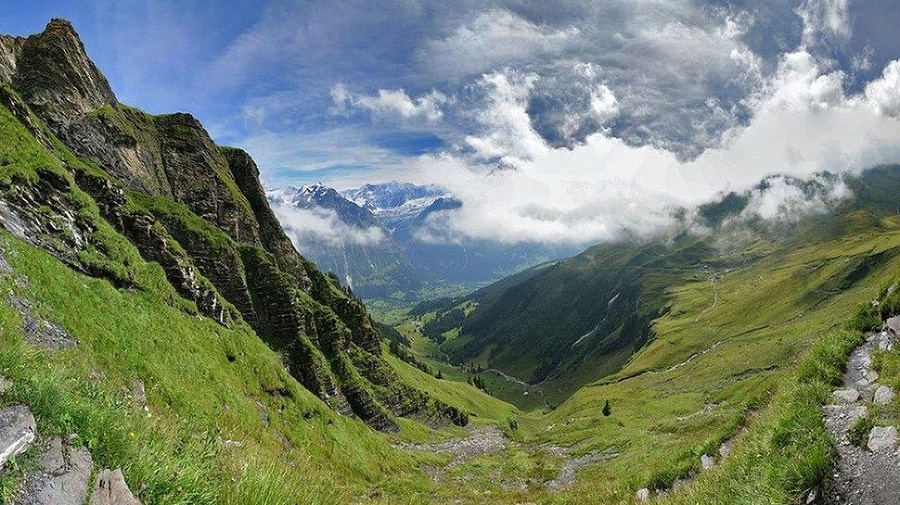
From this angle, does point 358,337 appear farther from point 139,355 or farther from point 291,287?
point 139,355

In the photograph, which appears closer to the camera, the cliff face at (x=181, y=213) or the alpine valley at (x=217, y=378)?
the alpine valley at (x=217, y=378)

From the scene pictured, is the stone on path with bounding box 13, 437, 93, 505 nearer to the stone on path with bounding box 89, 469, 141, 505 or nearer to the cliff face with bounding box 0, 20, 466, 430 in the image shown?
the stone on path with bounding box 89, 469, 141, 505

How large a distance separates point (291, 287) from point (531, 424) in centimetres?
13419

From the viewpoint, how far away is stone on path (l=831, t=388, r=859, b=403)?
35.0 ft

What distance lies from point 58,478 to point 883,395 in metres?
14.7

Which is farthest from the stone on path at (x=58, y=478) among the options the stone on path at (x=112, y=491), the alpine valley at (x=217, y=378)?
the stone on path at (x=112, y=491)

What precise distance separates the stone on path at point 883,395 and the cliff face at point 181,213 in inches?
2006

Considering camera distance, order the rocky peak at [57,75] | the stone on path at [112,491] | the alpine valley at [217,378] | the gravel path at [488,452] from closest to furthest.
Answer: the stone on path at [112,491] < the alpine valley at [217,378] < the gravel path at [488,452] < the rocky peak at [57,75]

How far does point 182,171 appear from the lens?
106688mm

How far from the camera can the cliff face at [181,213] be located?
190 feet

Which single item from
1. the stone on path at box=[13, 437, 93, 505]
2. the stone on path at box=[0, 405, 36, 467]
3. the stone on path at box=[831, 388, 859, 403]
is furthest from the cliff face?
the stone on path at box=[831, 388, 859, 403]

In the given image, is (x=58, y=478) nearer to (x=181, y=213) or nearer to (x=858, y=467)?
(x=858, y=467)

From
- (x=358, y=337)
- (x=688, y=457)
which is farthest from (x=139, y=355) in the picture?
(x=358, y=337)

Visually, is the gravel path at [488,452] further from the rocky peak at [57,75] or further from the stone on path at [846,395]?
the rocky peak at [57,75]
